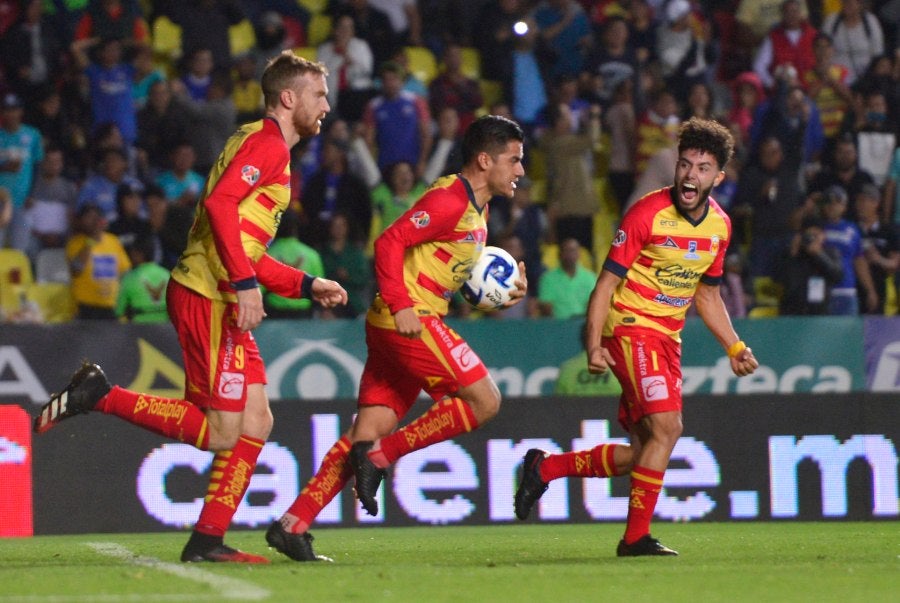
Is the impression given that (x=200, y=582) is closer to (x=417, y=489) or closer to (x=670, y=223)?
(x=670, y=223)

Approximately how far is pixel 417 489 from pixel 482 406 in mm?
3664

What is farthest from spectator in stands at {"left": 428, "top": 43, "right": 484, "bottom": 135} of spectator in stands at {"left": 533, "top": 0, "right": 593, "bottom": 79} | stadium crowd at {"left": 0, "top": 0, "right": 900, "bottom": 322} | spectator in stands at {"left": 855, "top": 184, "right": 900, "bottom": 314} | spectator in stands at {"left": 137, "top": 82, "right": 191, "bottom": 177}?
spectator in stands at {"left": 855, "top": 184, "right": 900, "bottom": 314}

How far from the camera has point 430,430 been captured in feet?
24.6

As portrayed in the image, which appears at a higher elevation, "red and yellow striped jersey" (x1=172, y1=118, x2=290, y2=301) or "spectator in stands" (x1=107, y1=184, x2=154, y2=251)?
"spectator in stands" (x1=107, y1=184, x2=154, y2=251)

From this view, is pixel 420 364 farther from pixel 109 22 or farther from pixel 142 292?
pixel 109 22

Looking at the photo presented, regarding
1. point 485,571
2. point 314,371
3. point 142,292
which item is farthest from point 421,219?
point 142,292

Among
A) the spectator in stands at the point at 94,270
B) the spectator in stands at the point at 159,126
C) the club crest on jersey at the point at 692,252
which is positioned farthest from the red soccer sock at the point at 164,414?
the spectator in stands at the point at 159,126

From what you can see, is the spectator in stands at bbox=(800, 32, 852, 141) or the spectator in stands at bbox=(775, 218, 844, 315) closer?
the spectator in stands at bbox=(775, 218, 844, 315)

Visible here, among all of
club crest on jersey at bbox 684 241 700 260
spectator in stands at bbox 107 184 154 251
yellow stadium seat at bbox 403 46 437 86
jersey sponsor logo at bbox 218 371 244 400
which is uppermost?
yellow stadium seat at bbox 403 46 437 86

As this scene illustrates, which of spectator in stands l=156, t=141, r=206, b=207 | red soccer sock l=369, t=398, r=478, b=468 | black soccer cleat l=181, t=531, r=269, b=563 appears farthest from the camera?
spectator in stands l=156, t=141, r=206, b=207

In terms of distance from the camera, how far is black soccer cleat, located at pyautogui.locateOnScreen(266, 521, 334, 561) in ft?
24.1

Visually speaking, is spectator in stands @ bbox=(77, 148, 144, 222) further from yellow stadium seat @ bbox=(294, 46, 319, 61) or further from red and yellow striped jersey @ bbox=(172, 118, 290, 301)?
red and yellow striped jersey @ bbox=(172, 118, 290, 301)

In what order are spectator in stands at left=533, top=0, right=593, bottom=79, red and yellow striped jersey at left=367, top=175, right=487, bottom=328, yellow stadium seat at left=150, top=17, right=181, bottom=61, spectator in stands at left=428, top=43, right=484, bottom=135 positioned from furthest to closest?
spectator in stands at left=533, top=0, right=593, bottom=79 → yellow stadium seat at left=150, top=17, right=181, bottom=61 → spectator in stands at left=428, top=43, right=484, bottom=135 → red and yellow striped jersey at left=367, top=175, right=487, bottom=328

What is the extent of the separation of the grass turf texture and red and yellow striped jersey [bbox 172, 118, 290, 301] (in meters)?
1.31
